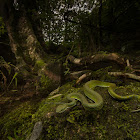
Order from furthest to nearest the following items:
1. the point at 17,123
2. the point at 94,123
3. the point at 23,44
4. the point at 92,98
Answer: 1. the point at 23,44
2. the point at 92,98
3. the point at 17,123
4. the point at 94,123

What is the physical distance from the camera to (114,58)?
278 centimetres

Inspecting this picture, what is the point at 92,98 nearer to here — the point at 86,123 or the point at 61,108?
the point at 86,123

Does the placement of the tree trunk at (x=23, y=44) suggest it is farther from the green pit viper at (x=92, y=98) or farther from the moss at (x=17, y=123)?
the moss at (x=17, y=123)

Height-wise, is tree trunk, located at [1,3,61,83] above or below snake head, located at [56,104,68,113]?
above

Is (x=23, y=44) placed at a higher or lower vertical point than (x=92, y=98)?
higher

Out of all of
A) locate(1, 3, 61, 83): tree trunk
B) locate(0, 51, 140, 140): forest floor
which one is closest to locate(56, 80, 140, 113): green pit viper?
locate(0, 51, 140, 140): forest floor

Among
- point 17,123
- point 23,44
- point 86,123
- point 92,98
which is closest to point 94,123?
point 86,123

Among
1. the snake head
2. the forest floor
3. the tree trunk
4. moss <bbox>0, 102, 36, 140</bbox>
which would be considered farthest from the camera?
the tree trunk

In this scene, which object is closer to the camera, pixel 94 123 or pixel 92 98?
pixel 94 123

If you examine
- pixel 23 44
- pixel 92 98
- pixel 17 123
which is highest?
pixel 23 44

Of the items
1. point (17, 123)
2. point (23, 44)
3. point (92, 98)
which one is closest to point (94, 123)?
point (92, 98)

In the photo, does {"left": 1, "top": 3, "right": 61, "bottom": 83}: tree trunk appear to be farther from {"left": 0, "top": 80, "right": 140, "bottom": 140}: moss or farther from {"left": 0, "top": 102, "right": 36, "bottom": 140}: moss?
{"left": 0, "top": 80, "right": 140, "bottom": 140}: moss

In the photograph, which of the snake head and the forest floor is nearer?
the forest floor

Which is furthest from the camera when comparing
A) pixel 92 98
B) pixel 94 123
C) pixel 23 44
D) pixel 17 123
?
pixel 23 44
